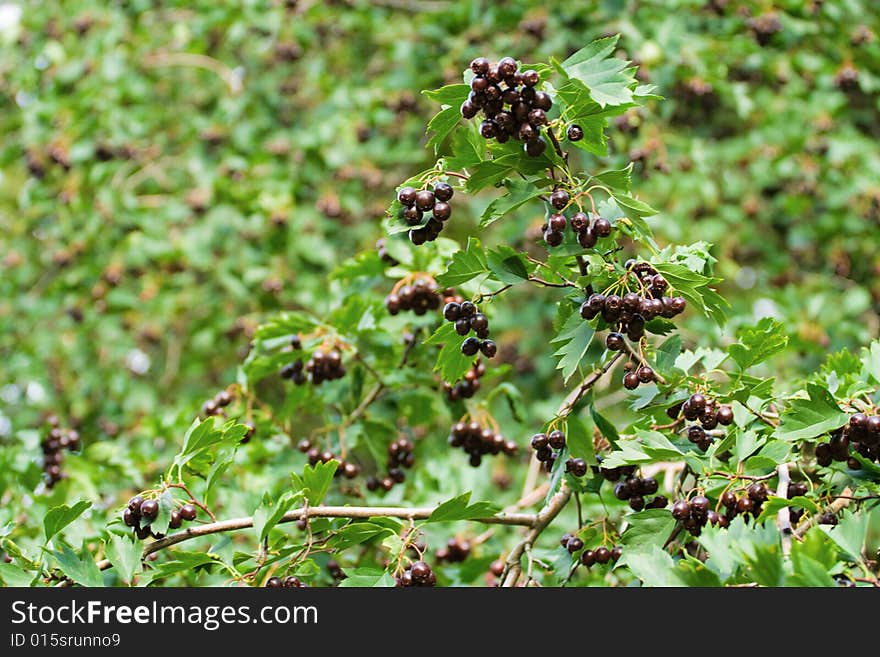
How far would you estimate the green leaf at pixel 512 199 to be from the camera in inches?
57.3

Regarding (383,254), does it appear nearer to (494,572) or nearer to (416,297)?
(416,297)

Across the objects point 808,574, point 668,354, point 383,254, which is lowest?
point 808,574

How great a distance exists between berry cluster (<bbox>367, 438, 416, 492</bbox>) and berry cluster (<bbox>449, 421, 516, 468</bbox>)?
0.40 feet

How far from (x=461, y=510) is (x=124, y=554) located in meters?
0.54

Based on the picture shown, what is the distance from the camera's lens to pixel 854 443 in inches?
56.1

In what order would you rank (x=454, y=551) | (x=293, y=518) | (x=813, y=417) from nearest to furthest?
(x=813, y=417) → (x=293, y=518) → (x=454, y=551)

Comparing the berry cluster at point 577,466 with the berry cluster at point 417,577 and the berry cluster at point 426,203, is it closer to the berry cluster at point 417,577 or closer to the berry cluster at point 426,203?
the berry cluster at point 417,577

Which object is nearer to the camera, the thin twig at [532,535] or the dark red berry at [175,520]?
the dark red berry at [175,520]

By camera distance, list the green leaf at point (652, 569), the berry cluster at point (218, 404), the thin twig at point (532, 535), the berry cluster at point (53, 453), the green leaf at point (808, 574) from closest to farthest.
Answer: the green leaf at point (808, 574), the green leaf at point (652, 569), the thin twig at point (532, 535), the berry cluster at point (218, 404), the berry cluster at point (53, 453)

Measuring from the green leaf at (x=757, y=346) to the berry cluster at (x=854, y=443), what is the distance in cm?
18

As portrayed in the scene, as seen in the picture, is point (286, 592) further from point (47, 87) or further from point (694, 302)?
point (47, 87)

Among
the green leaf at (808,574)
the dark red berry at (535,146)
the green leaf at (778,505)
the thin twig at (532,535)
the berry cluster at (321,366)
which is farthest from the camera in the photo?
the berry cluster at (321,366)

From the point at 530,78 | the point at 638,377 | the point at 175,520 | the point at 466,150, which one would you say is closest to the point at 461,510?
the point at 638,377

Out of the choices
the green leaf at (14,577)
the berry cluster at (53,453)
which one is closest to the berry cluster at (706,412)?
the green leaf at (14,577)
